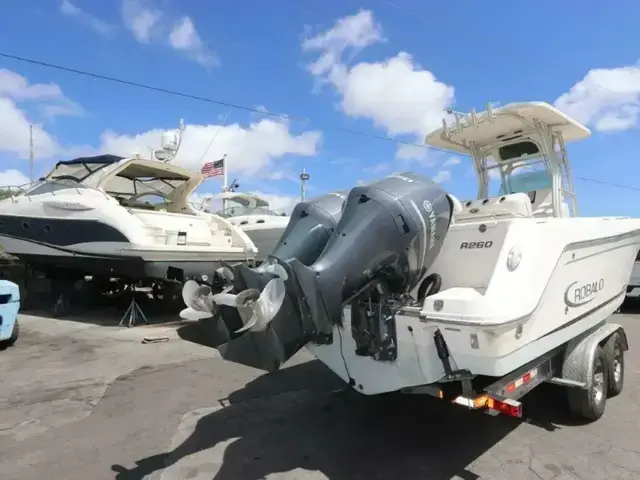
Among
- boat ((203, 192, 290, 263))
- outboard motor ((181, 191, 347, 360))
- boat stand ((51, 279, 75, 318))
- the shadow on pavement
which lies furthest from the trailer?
boat stand ((51, 279, 75, 318))

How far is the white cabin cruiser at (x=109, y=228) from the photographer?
27.9 feet

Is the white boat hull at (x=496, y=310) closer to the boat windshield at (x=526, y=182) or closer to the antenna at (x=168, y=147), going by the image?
the boat windshield at (x=526, y=182)

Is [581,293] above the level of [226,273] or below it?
below

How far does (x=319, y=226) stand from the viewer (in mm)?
3375

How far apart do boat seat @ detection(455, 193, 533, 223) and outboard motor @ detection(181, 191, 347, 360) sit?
1200 millimetres

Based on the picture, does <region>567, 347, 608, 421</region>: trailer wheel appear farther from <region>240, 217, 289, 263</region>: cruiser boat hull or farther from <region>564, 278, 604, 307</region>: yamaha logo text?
<region>240, 217, 289, 263</region>: cruiser boat hull

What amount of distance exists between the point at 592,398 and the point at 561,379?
1.21ft

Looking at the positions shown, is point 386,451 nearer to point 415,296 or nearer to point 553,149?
point 415,296


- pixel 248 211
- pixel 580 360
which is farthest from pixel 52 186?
pixel 580 360

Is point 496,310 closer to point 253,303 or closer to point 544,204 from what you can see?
point 253,303

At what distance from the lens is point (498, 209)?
4148 mm

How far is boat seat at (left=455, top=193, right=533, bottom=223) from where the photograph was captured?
400 cm

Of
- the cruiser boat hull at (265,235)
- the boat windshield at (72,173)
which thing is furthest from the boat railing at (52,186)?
the cruiser boat hull at (265,235)

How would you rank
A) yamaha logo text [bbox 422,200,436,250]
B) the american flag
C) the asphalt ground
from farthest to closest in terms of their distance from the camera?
the american flag, the asphalt ground, yamaha logo text [bbox 422,200,436,250]
